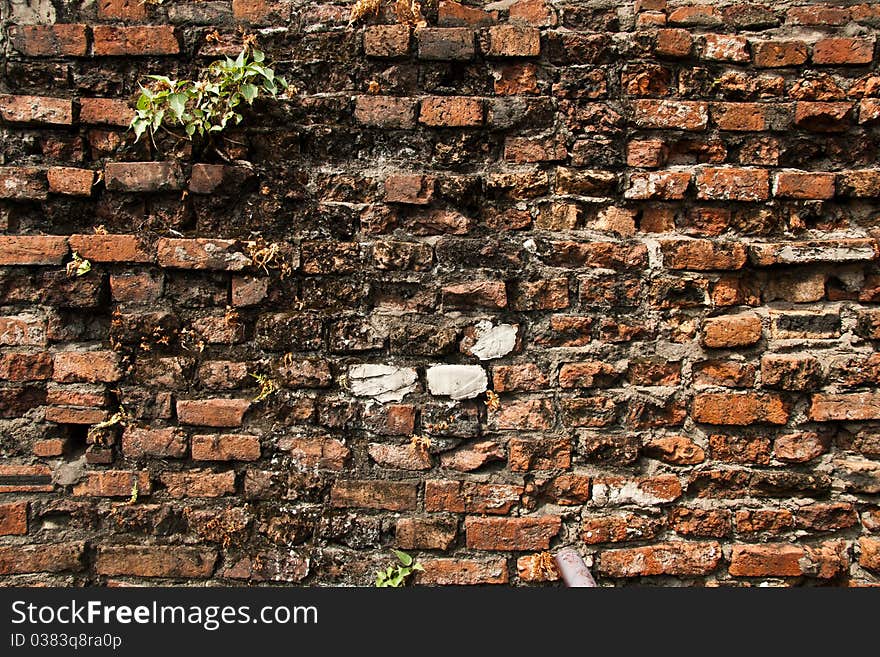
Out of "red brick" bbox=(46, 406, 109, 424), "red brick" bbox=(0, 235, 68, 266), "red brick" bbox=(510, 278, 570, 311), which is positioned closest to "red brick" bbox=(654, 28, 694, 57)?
A: "red brick" bbox=(510, 278, 570, 311)

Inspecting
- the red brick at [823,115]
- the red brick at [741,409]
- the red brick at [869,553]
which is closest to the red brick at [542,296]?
the red brick at [741,409]

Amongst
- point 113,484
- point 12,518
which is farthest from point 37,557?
point 113,484

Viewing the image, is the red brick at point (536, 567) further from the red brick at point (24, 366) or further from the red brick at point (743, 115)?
the red brick at point (24, 366)

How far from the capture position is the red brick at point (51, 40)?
172 cm

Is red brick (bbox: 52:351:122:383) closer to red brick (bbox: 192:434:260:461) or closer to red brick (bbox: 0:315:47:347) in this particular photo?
red brick (bbox: 0:315:47:347)

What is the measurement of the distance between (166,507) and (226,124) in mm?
1101

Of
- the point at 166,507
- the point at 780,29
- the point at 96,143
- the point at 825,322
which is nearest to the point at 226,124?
the point at 96,143

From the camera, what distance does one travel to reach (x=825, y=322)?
176 centimetres

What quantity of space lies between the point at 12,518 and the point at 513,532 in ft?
4.64

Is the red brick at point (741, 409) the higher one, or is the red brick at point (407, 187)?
the red brick at point (407, 187)

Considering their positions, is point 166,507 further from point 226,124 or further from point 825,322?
point 825,322

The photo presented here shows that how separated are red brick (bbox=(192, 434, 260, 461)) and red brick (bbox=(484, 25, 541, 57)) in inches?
50.8

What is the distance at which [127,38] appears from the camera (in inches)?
68.0

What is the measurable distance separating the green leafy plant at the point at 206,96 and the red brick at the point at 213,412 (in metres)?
0.75
